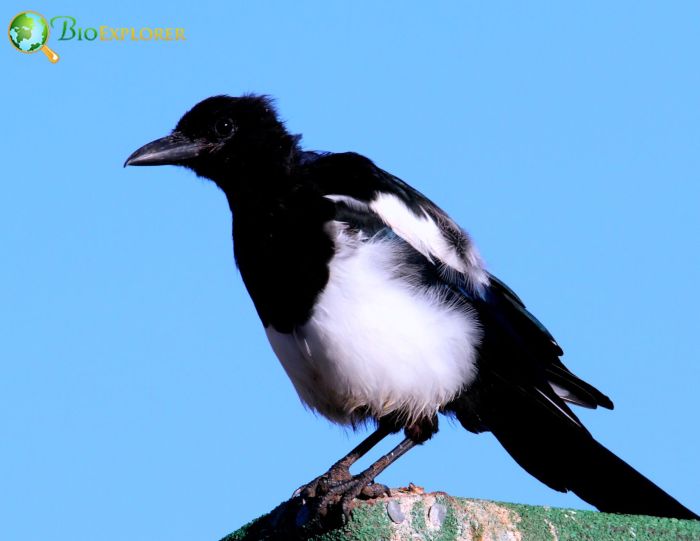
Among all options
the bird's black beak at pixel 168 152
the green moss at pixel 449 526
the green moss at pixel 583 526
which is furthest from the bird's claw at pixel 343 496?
the bird's black beak at pixel 168 152

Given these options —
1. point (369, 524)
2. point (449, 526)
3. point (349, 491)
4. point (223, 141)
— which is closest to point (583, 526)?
point (449, 526)

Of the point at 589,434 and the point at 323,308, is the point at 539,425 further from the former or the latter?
the point at 323,308

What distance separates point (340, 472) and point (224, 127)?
4.51 feet

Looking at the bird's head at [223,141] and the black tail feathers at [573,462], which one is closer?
the black tail feathers at [573,462]

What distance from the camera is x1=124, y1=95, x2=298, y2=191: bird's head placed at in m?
3.71

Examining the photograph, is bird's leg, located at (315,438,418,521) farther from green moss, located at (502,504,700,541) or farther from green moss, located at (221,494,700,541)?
green moss, located at (502,504,700,541)

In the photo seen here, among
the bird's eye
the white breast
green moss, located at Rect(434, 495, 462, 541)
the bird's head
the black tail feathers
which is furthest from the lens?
the bird's eye

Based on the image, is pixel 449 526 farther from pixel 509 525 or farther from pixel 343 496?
pixel 343 496

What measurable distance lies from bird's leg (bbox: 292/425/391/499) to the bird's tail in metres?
0.39

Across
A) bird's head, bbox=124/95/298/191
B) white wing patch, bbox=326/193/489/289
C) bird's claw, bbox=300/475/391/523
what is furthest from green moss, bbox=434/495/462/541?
bird's head, bbox=124/95/298/191

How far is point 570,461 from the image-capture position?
3639 millimetres

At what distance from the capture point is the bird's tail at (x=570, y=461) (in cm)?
347

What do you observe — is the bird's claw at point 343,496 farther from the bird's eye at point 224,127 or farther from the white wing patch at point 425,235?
the bird's eye at point 224,127

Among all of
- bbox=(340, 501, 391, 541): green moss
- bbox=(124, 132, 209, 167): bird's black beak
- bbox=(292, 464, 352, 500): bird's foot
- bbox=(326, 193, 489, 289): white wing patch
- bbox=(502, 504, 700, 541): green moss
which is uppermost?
bbox=(124, 132, 209, 167): bird's black beak
